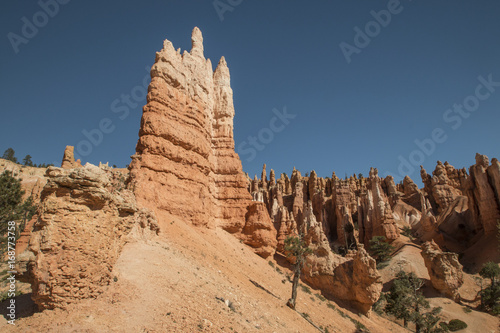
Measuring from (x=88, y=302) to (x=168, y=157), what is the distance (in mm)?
16256

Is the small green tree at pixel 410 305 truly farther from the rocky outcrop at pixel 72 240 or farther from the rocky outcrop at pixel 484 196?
the rocky outcrop at pixel 72 240

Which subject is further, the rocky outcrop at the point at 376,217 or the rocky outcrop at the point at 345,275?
the rocky outcrop at the point at 376,217

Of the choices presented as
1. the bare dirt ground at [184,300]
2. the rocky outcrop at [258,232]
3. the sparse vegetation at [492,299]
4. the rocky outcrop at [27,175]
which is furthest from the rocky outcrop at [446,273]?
the rocky outcrop at [27,175]

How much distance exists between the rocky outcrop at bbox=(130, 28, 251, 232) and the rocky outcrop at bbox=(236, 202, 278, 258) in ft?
2.56

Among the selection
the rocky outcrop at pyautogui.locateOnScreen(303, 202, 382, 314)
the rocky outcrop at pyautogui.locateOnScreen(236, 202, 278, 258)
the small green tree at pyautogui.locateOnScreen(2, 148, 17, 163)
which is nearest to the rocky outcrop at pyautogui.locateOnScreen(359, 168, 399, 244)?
the rocky outcrop at pyautogui.locateOnScreen(303, 202, 382, 314)

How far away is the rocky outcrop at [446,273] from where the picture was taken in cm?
3266

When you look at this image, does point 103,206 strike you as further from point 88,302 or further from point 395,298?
point 395,298

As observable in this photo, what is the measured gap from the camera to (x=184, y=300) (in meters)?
10.7

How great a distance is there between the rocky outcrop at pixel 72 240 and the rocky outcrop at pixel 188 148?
10.2m

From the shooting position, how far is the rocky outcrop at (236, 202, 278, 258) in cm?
3155

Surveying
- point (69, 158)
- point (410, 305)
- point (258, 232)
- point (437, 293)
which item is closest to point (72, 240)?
point (258, 232)

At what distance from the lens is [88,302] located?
8523mm

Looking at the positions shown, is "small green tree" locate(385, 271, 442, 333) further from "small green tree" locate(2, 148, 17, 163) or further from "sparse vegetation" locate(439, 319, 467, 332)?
"small green tree" locate(2, 148, 17, 163)

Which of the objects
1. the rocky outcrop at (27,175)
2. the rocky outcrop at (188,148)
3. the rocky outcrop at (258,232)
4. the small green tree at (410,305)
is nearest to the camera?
the rocky outcrop at (188,148)
